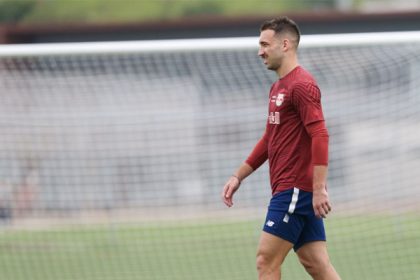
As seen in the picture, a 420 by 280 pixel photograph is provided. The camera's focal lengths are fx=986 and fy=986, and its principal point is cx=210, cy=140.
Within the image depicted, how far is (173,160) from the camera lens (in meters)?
10.6

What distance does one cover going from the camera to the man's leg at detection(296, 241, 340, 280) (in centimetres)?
583

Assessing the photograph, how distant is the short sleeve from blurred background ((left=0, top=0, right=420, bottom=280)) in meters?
3.99

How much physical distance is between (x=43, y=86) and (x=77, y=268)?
197 centimetres

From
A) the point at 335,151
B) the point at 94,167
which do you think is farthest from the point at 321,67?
the point at 94,167

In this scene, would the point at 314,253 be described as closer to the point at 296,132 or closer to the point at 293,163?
the point at 293,163

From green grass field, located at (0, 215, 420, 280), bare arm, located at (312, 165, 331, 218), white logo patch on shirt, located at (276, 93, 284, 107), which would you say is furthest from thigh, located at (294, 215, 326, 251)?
green grass field, located at (0, 215, 420, 280)

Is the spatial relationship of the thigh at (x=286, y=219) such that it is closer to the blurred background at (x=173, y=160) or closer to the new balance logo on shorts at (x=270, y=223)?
the new balance logo on shorts at (x=270, y=223)

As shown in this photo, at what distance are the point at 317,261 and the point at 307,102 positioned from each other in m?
0.97

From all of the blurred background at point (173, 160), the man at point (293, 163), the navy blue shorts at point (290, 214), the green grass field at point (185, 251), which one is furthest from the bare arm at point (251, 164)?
the blurred background at point (173, 160)

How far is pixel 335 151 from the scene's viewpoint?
10.3m

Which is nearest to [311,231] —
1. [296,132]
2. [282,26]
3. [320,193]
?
[320,193]

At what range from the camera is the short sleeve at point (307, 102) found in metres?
5.59

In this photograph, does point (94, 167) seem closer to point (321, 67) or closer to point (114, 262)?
point (114, 262)

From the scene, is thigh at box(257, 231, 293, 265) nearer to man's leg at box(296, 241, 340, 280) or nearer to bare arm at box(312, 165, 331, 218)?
man's leg at box(296, 241, 340, 280)
